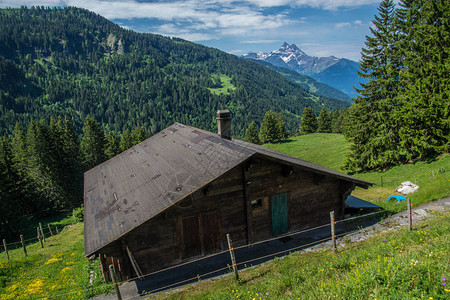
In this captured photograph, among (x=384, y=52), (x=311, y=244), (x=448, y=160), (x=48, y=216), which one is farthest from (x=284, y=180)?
(x=48, y=216)

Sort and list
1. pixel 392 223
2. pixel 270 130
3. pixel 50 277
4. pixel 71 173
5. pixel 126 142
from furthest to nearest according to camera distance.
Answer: pixel 270 130, pixel 126 142, pixel 71 173, pixel 392 223, pixel 50 277

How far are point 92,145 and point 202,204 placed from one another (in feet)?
177

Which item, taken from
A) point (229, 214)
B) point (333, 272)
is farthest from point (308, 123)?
point (333, 272)

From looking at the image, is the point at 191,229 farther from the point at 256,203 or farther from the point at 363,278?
the point at 363,278

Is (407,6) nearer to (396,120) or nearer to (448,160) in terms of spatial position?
(396,120)

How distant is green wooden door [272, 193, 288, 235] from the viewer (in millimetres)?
15094

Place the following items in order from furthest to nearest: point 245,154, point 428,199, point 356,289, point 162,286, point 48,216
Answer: point 48,216, point 428,199, point 245,154, point 162,286, point 356,289

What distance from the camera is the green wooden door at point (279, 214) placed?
1509 cm

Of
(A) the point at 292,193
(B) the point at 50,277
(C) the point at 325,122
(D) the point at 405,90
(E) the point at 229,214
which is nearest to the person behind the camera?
(E) the point at 229,214

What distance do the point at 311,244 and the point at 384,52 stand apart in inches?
1081

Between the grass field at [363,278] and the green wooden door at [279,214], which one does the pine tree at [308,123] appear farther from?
the grass field at [363,278]

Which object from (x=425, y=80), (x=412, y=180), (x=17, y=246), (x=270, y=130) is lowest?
(x=17, y=246)

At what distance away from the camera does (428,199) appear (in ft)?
58.6

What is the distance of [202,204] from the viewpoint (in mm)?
13398
